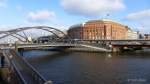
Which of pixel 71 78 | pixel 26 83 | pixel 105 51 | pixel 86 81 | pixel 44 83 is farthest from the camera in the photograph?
pixel 105 51

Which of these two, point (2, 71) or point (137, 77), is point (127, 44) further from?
point (2, 71)

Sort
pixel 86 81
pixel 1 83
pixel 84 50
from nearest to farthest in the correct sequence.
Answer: pixel 1 83
pixel 86 81
pixel 84 50

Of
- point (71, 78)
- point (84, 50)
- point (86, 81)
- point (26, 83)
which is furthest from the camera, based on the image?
point (84, 50)

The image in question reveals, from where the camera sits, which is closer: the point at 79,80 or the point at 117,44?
the point at 79,80

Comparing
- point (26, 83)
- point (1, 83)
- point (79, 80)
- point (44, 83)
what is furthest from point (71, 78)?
point (44, 83)

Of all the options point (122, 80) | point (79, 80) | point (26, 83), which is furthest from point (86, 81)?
point (26, 83)

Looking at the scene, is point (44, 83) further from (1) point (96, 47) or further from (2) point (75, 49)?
(2) point (75, 49)

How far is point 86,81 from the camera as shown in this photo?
40.9 metres

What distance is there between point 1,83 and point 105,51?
91.3m

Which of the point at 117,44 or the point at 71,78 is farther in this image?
the point at 117,44

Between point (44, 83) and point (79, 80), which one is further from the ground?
point (44, 83)

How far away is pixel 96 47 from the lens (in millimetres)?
130250

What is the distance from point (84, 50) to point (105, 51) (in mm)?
11841

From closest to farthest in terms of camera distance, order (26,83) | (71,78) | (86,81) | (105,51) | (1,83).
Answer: (26,83) < (1,83) < (86,81) < (71,78) < (105,51)
